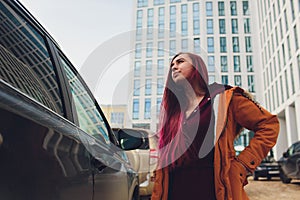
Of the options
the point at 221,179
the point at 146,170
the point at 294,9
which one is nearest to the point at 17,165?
the point at 221,179

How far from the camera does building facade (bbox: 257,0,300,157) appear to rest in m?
26.6

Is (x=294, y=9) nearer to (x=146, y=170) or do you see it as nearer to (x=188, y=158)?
(x=146, y=170)

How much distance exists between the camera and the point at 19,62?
1303 mm

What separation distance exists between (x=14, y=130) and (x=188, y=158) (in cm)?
121

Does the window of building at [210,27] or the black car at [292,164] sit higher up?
the window of building at [210,27]

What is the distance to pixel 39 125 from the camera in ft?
3.51

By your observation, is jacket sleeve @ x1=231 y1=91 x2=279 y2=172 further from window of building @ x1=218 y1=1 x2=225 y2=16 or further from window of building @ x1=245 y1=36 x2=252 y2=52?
window of building @ x1=218 y1=1 x2=225 y2=16

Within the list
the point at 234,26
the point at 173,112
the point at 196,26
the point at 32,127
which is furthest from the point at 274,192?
the point at 196,26

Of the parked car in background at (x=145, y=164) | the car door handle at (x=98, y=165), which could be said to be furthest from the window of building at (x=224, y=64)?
the car door handle at (x=98, y=165)

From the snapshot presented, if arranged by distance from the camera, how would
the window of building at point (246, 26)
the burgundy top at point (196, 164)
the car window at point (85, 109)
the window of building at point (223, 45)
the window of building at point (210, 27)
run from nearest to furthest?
the burgundy top at point (196, 164) → the car window at point (85, 109) → the window of building at point (246, 26) → the window of building at point (223, 45) → the window of building at point (210, 27)

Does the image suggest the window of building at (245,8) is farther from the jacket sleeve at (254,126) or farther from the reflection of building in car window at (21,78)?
the reflection of building in car window at (21,78)

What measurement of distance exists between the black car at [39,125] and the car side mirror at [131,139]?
1.46ft

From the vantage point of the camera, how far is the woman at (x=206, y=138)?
70.7 inches

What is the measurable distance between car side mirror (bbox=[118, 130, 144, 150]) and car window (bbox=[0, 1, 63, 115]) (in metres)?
0.96
